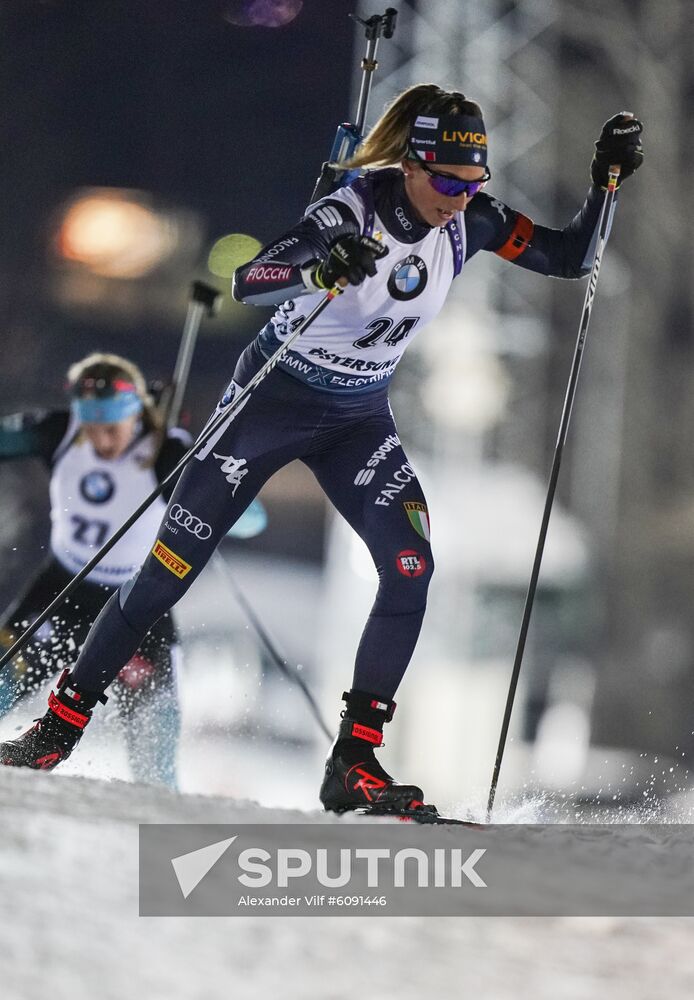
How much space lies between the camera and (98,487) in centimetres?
442

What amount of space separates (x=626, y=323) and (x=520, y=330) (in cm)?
169

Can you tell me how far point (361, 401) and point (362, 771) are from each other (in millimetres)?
882

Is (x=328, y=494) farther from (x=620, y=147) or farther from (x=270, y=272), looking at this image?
(x=620, y=147)

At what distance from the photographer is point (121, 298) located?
56.4ft

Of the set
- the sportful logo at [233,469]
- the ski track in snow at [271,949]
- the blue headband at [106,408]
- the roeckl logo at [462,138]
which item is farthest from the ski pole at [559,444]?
the blue headband at [106,408]

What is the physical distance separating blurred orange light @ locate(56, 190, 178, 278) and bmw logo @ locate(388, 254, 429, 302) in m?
13.5

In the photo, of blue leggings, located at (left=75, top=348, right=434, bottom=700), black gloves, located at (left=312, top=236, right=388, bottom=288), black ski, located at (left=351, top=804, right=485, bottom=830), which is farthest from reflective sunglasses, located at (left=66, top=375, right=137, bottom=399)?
black ski, located at (left=351, top=804, right=485, bottom=830)

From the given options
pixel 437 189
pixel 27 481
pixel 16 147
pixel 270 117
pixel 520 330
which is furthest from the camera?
pixel 16 147

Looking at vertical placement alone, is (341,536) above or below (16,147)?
below

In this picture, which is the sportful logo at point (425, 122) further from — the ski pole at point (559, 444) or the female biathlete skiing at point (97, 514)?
the female biathlete skiing at point (97, 514)

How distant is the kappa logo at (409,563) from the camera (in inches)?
109

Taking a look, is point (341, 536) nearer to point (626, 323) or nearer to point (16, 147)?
point (626, 323)

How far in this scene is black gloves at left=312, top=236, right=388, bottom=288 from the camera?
8.27 feet

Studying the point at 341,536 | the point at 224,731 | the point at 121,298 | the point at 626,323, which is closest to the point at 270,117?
the point at 121,298
